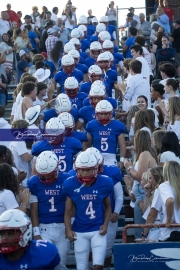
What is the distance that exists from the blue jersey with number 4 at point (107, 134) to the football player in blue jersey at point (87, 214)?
2.44m

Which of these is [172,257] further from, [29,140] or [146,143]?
[29,140]

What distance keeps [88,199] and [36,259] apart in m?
2.39

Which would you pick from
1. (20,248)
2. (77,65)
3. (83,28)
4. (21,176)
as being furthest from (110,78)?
(20,248)

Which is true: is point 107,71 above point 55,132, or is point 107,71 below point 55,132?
above

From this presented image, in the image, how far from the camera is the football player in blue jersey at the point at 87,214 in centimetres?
862

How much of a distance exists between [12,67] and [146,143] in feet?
31.9

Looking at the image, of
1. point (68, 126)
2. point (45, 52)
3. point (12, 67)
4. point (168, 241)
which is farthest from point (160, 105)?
point (45, 52)

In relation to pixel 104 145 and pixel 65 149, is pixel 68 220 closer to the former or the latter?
pixel 65 149

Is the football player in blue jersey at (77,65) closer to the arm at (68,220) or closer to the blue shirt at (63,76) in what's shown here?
the blue shirt at (63,76)

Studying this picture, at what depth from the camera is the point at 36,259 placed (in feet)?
20.7

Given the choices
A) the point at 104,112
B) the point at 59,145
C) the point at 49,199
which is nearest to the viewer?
the point at 49,199

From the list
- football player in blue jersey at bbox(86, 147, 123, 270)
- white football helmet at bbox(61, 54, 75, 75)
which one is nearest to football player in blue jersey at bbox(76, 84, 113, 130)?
white football helmet at bbox(61, 54, 75, 75)

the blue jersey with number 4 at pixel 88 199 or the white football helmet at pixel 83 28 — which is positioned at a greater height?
the white football helmet at pixel 83 28

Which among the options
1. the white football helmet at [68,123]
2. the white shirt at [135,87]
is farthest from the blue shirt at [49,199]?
the white shirt at [135,87]
